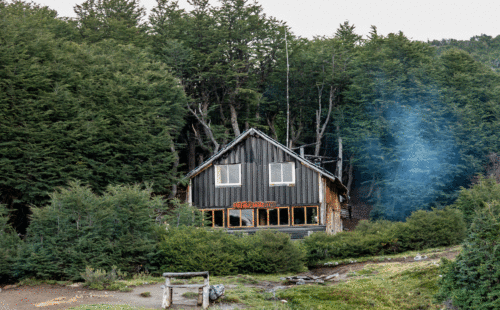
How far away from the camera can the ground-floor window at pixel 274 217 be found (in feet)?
118

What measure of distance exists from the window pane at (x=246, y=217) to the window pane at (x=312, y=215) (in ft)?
12.7

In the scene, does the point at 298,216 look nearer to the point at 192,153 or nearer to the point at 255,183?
the point at 255,183

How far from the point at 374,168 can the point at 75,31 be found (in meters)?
30.0

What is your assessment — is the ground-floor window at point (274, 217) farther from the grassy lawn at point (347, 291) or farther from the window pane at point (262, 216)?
the grassy lawn at point (347, 291)

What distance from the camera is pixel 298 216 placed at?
35938mm

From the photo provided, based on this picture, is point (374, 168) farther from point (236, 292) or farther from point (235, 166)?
point (236, 292)

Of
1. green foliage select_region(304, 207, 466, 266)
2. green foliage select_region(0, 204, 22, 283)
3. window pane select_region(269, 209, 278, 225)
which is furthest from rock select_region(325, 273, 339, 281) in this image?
window pane select_region(269, 209, 278, 225)

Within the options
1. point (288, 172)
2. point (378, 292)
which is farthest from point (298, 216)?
point (378, 292)

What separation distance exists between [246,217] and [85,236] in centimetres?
1853

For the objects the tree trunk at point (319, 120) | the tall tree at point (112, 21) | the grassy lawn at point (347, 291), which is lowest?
the grassy lawn at point (347, 291)

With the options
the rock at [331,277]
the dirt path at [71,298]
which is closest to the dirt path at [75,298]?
the dirt path at [71,298]

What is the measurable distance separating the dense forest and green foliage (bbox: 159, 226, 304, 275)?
11902 mm

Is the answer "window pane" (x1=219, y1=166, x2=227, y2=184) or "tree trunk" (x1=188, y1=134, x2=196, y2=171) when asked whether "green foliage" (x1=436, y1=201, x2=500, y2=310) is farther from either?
"tree trunk" (x1=188, y1=134, x2=196, y2=171)

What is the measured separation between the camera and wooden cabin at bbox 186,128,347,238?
1404 inches
